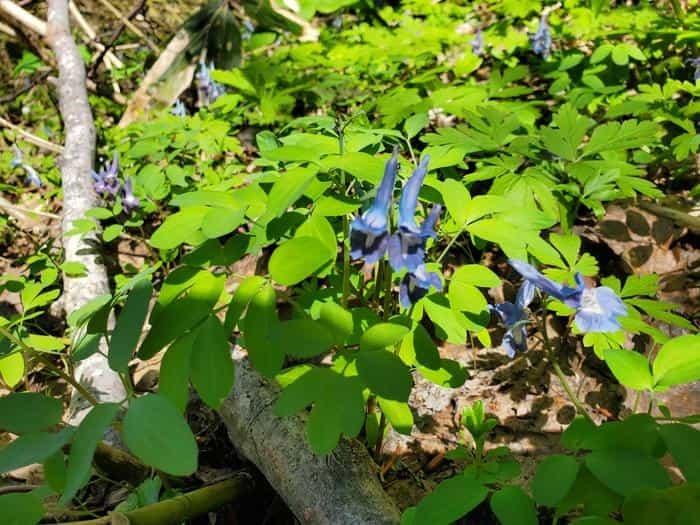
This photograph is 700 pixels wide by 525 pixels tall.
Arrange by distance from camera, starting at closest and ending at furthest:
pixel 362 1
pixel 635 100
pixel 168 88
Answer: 1. pixel 635 100
2. pixel 168 88
3. pixel 362 1

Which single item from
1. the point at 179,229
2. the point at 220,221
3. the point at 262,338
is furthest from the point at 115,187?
the point at 262,338

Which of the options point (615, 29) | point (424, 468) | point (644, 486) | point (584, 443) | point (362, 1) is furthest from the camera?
point (362, 1)

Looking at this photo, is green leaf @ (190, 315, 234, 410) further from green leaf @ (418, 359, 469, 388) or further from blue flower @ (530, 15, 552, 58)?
blue flower @ (530, 15, 552, 58)

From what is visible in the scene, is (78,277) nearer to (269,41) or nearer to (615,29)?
(269,41)

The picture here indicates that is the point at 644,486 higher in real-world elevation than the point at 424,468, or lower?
higher

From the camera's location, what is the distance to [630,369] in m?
1.22

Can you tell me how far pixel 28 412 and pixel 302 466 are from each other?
29.5 inches

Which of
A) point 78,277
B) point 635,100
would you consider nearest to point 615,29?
point 635,100

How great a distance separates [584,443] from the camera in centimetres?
113

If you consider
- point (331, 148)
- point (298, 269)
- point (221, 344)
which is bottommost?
point (221, 344)

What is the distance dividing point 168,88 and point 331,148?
4.00 m

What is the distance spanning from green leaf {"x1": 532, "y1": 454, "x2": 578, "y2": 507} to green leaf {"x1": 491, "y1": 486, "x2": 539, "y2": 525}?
0.04 meters

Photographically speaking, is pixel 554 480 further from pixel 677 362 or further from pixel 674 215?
pixel 674 215

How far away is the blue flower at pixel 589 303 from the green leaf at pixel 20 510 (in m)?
1.24
